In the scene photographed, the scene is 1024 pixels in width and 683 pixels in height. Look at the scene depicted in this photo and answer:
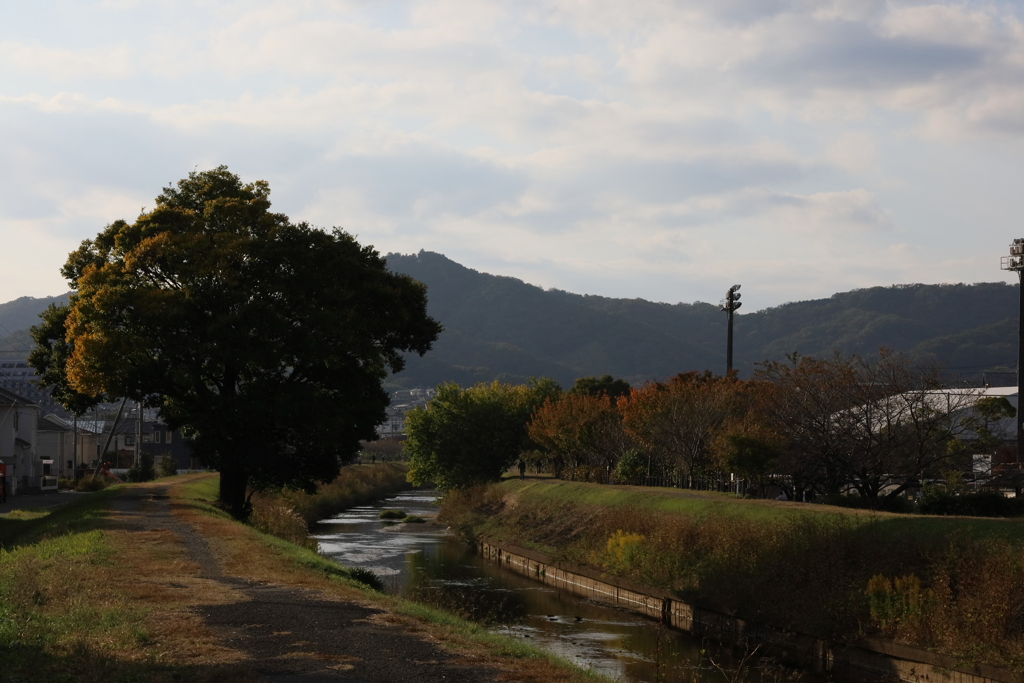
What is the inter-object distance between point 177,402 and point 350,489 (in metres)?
48.1

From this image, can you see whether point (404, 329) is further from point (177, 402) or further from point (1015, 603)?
point (1015, 603)

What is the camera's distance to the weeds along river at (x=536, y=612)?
965 inches

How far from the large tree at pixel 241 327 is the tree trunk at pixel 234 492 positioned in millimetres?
76

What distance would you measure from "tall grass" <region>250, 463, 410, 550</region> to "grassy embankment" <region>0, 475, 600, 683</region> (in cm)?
1013

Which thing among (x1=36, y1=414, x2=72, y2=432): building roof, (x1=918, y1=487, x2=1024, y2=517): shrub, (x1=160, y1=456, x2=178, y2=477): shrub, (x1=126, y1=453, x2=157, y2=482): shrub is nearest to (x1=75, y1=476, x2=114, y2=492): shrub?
(x1=126, y1=453, x2=157, y2=482): shrub

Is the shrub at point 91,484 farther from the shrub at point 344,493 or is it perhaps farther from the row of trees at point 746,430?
the row of trees at point 746,430

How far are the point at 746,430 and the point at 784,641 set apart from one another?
15688mm

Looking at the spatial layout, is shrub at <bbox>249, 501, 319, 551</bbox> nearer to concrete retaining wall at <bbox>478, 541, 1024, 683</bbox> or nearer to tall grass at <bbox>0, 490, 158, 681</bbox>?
concrete retaining wall at <bbox>478, 541, 1024, 683</bbox>

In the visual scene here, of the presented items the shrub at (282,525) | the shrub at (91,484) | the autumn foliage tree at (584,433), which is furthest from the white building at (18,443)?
the autumn foliage tree at (584,433)

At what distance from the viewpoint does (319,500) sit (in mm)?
74688

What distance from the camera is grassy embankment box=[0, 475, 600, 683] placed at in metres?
12.4

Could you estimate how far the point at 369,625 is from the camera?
16.4m

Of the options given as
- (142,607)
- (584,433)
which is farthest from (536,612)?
(584,433)

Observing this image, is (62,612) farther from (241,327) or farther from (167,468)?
(167,468)
